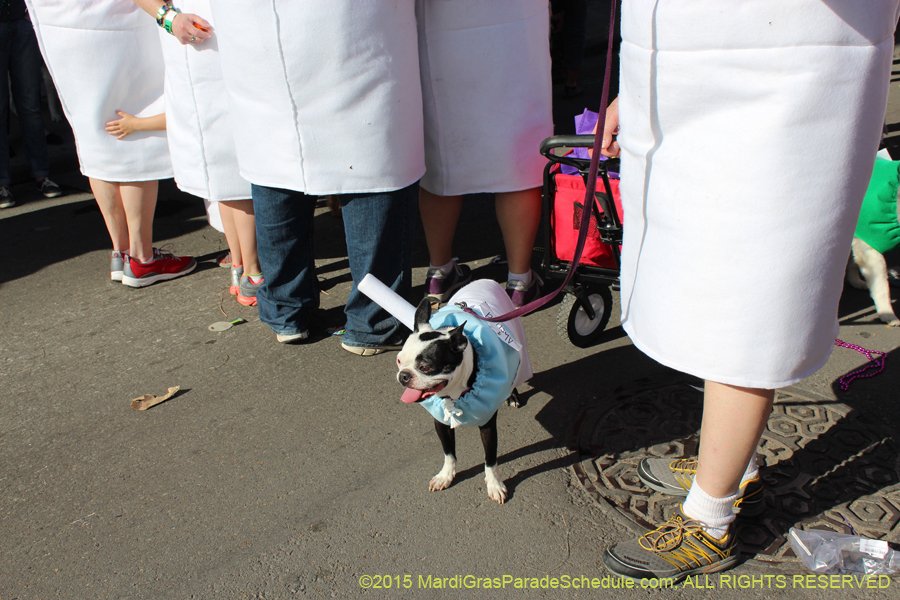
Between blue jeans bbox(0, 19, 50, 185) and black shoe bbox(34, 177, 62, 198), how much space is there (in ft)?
0.53

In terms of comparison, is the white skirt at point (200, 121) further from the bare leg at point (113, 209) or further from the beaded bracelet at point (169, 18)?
the bare leg at point (113, 209)

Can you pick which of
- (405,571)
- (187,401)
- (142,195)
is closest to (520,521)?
(405,571)

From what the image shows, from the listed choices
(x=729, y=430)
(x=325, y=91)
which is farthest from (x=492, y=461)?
(x=325, y=91)

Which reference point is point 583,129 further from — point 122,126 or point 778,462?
point 122,126

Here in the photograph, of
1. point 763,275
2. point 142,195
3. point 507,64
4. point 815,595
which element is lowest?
point 815,595

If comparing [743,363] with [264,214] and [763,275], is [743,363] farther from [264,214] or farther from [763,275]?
[264,214]

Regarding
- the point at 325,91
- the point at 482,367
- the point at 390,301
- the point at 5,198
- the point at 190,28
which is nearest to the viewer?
the point at 482,367

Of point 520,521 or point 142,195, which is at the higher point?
point 142,195

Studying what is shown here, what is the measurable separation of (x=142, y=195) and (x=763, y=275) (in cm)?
349

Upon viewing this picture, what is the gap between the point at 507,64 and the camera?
3092mm

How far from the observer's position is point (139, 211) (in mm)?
3902

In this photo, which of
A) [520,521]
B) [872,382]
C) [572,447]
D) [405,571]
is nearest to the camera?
[405,571]

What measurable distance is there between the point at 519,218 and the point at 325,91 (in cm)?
122

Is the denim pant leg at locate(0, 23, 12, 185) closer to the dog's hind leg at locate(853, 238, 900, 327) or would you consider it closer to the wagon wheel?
the wagon wheel
